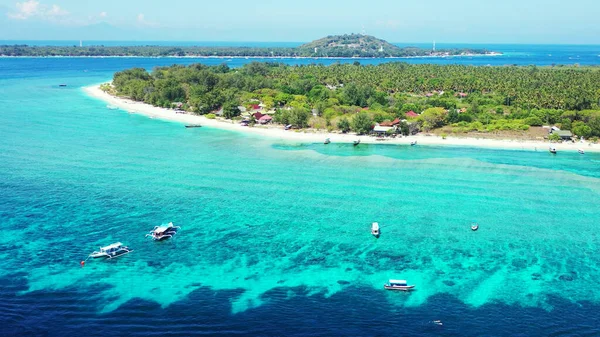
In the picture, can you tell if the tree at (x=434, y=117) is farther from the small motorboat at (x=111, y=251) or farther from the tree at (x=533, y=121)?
the small motorboat at (x=111, y=251)

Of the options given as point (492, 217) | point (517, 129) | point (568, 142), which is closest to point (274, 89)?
point (517, 129)

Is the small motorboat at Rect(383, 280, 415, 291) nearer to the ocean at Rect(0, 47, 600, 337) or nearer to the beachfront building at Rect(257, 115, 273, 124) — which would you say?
the ocean at Rect(0, 47, 600, 337)

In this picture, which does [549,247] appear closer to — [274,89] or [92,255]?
[92,255]

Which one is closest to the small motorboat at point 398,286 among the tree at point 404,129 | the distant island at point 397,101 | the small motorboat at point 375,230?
the small motorboat at point 375,230

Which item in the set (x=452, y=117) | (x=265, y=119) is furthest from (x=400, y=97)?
(x=265, y=119)

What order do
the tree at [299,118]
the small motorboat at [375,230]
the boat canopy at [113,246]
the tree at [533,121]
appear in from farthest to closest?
the tree at [299,118] → the tree at [533,121] → the small motorboat at [375,230] → the boat canopy at [113,246]
